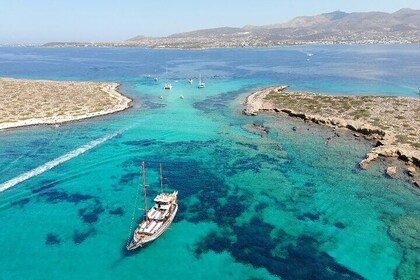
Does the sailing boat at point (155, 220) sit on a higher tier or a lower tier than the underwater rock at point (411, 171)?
higher

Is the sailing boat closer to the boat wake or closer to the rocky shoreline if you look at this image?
the boat wake

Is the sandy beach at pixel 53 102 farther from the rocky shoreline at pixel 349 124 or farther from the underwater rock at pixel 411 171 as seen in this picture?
the underwater rock at pixel 411 171

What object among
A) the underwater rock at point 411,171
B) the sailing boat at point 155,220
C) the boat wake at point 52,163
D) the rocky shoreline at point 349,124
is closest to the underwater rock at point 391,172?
the rocky shoreline at point 349,124

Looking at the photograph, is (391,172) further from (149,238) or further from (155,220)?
(149,238)

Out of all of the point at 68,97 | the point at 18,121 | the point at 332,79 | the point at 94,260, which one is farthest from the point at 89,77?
the point at 94,260

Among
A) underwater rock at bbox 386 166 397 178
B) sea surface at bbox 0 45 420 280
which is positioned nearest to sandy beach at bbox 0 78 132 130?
sea surface at bbox 0 45 420 280

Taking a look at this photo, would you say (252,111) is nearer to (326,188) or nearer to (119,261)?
(326,188)

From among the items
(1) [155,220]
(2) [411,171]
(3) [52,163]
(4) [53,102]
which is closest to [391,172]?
(2) [411,171]
